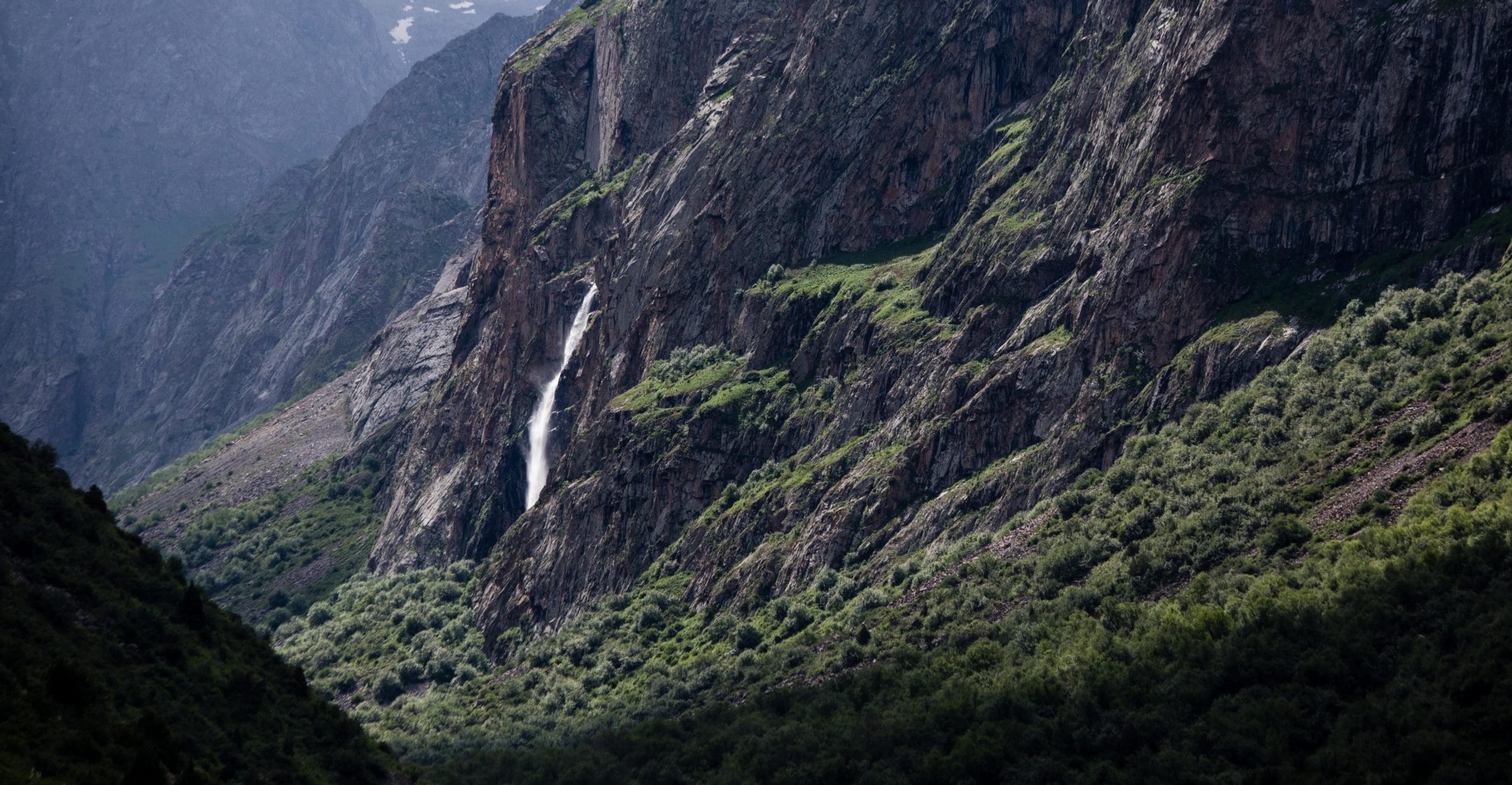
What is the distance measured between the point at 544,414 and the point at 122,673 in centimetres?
11968

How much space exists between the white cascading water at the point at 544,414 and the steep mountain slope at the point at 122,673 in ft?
313

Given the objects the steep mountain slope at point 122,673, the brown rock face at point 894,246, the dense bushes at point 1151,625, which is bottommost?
the dense bushes at point 1151,625

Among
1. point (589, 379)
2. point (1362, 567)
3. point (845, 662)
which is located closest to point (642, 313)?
point (589, 379)

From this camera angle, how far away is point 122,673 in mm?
47000

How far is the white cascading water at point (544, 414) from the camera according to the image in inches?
6373

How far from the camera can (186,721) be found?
4709cm

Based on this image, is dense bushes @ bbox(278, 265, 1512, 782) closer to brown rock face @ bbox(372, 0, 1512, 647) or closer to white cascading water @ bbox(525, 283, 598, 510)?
brown rock face @ bbox(372, 0, 1512, 647)

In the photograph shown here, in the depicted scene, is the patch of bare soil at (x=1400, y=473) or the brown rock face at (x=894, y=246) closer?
the patch of bare soil at (x=1400, y=473)

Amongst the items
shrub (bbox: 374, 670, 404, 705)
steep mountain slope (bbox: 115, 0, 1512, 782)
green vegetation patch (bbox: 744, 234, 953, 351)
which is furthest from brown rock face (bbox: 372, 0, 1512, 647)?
shrub (bbox: 374, 670, 404, 705)

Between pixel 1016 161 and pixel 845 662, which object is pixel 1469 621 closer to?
pixel 845 662

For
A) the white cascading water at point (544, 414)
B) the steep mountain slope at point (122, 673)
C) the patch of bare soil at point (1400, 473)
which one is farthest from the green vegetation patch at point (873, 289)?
the steep mountain slope at point (122, 673)

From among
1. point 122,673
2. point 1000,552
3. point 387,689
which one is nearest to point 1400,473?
point 1000,552

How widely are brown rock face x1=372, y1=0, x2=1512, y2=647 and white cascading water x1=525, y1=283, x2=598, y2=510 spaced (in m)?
1.83

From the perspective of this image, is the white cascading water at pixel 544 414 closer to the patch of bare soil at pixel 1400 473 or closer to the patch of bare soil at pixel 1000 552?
the patch of bare soil at pixel 1000 552
